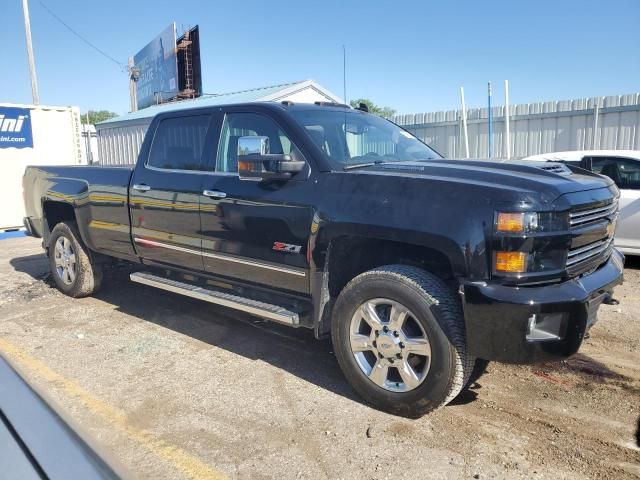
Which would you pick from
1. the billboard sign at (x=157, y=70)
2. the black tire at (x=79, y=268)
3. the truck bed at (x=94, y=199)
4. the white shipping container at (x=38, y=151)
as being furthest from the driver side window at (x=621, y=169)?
the billboard sign at (x=157, y=70)

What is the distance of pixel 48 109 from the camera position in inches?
478

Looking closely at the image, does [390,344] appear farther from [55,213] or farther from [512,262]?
[55,213]

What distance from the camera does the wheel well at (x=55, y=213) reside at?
20.3 ft

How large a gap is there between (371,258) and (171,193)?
6.48 ft

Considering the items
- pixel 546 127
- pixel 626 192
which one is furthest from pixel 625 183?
pixel 546 127

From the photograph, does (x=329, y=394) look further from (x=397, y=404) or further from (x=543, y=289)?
(x=543, y=289)

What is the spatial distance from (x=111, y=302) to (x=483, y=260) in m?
4.57

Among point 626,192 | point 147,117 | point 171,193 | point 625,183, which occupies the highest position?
point 147,117

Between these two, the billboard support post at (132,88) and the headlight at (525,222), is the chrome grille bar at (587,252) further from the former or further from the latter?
the billboard support post at (132,88)

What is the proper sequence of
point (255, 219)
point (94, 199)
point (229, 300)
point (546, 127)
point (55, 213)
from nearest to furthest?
point (255, 219)
point (229, 300)
point (94, 199)
point (55, 213)
point (546, 127)

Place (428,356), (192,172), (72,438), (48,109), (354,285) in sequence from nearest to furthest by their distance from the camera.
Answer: (72,438) < (428,356) < (354,285) < (192,172) < (48,109)

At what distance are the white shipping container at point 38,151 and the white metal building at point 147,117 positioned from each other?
230cm

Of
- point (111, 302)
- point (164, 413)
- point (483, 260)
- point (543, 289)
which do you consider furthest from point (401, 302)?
point (111, 302)

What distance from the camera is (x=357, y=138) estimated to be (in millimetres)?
4180
